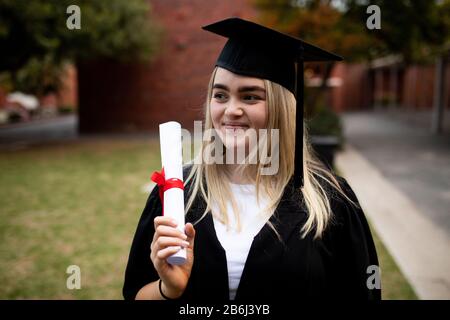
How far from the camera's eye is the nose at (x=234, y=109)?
1.51 m

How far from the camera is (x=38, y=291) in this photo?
3.96 meters

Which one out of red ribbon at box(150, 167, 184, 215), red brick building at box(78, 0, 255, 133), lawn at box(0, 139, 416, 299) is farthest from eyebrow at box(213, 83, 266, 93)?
red brick building at box(78, 0, 255, 133)

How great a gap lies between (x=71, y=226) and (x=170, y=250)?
201 inches

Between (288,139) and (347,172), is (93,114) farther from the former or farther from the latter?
(288,139)

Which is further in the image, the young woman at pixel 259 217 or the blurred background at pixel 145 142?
the blurred background at pixel 145 142

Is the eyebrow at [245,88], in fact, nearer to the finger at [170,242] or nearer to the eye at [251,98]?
the eye at [251,98]

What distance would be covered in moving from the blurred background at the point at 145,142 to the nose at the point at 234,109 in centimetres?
64

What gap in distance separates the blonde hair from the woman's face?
0.13 feet

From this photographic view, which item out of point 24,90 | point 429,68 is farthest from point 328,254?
point 24,90

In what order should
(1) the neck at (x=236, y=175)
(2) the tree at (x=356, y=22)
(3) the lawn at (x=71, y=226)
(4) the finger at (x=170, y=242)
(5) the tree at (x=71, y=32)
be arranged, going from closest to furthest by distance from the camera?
(4) the finger at (x=170, y=242), (1) the neck at (x=236, y=175), (3) the lawn at (x=71, y=226), (2) the tree at (x=356, y=22), (5) the tree at (x=71, y=32)

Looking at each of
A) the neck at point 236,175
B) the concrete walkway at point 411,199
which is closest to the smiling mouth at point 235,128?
the neck at point 236,175

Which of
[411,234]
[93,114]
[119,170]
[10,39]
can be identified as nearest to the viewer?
[411,234]

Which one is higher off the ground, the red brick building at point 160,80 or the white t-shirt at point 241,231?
the red brick building at point 160,80

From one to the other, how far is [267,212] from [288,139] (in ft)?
0.99
